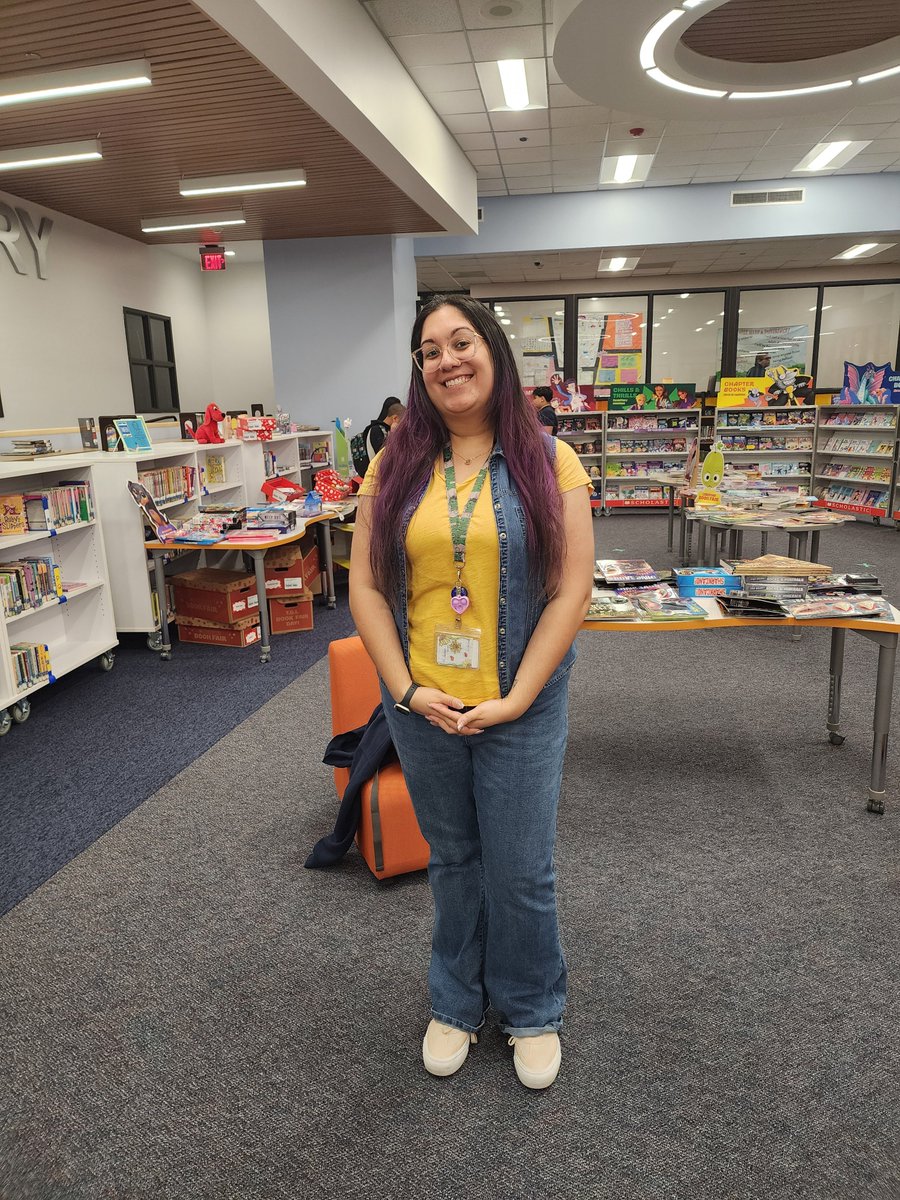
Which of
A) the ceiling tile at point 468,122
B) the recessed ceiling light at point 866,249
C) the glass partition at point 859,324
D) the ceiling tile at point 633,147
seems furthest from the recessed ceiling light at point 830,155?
the glass partition at point 859,324

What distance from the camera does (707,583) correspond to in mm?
3115

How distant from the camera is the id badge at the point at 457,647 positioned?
1.52 m

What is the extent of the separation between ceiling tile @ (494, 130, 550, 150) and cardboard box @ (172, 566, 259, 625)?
16.6 feet

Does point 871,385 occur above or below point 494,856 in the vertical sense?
above

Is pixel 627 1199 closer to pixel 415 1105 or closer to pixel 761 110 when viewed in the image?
pixel 415 1105

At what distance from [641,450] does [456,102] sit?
597 cm

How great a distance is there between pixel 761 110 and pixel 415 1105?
6596 millimetres

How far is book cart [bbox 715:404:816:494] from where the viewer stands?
35.5 feet

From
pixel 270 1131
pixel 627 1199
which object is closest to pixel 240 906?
pixel 270 1131

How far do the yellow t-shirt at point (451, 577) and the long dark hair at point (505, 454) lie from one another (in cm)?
4

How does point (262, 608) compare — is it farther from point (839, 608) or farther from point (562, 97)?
point (562, 97)

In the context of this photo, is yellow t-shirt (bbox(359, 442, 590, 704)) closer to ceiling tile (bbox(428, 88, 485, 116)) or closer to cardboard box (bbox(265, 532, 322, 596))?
cardboard box (bbox(265, 532, 322, 596))

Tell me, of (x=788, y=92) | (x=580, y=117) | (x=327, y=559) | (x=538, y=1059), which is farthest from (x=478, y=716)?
(x=580, y=117)

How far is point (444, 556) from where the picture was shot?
1.49 meters
